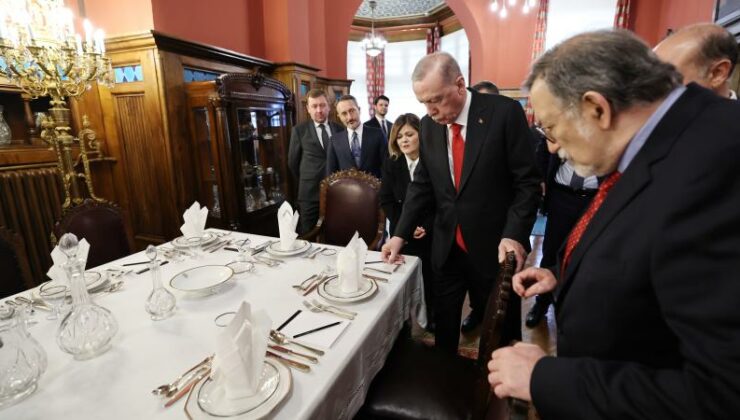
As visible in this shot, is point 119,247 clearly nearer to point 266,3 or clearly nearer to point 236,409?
point 236,409

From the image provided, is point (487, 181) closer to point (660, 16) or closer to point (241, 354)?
point (241, 354)

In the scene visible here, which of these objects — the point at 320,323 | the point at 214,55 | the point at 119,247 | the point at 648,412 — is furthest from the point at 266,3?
the point at 648,412

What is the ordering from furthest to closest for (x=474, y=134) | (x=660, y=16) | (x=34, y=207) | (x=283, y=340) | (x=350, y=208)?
(x=660, y=16) → (x=34, y=207) → (x=350, y=208) → (x=474, y=134) → (x=283, y=340)

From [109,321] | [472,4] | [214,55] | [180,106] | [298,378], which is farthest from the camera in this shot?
[472,4]

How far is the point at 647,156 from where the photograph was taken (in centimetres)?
63

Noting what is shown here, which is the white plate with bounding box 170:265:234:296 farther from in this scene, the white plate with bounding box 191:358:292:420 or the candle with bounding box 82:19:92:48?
the candle with bounding box 82:19:92:48

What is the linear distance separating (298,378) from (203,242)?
49.4 inches

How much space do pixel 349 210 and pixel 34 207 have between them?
2381 millimetres

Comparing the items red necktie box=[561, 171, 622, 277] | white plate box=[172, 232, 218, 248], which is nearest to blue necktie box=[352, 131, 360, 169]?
white plate box=[172, 232, 218, 248]

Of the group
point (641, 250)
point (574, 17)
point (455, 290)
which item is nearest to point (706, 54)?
point (641, 250)

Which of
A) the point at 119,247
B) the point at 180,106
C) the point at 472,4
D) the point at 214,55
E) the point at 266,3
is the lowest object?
the point at 119,247

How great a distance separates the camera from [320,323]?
112cm

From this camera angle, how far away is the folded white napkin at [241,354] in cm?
76

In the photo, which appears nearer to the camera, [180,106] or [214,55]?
[180,106]
